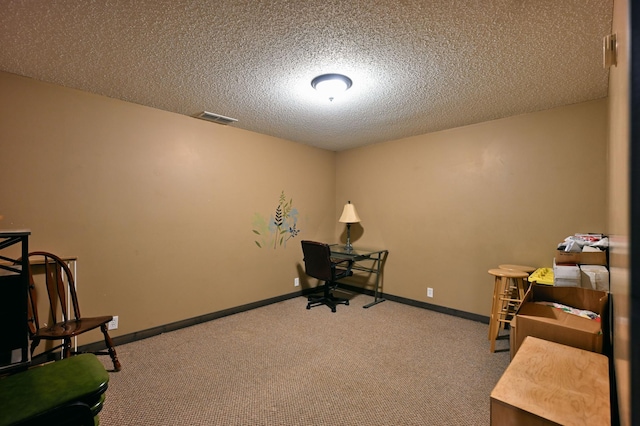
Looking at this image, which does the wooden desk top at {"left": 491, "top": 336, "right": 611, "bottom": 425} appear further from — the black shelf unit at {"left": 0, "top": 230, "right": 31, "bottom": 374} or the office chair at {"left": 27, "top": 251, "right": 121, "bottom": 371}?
the office chair at {"left": 27, "top": 251, "right": 121, "bottom": 371}

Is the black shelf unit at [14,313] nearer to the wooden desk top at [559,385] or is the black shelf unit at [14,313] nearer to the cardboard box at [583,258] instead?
the wooden desk top at [559,385]

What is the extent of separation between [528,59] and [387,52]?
3.27 ft

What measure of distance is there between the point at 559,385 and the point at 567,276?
0.97 metres

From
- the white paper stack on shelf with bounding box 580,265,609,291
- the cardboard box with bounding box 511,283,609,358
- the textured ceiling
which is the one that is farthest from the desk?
the white paper stack on shelf with bounding box 580,265,609,291

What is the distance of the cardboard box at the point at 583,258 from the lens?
1946mm

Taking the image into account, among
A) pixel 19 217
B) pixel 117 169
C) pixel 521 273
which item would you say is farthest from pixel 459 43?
pixel 19 217

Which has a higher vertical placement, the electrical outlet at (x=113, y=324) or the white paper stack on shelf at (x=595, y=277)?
the white paper stack on shelf at (x=595, y=277)

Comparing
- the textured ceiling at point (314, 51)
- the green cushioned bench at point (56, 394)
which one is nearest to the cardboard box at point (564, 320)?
the textured ceiling at point (314, 51)

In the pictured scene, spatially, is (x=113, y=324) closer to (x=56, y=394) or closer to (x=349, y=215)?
(x=56, y=394)

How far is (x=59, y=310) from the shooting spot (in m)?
2.49

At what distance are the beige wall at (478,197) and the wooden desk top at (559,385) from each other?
6.24 ft

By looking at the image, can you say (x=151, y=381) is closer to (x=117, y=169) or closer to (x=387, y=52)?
(x=117, y=169)

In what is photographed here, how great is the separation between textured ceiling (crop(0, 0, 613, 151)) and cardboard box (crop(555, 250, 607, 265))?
4.36 feet

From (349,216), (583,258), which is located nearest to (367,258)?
(349,216)
